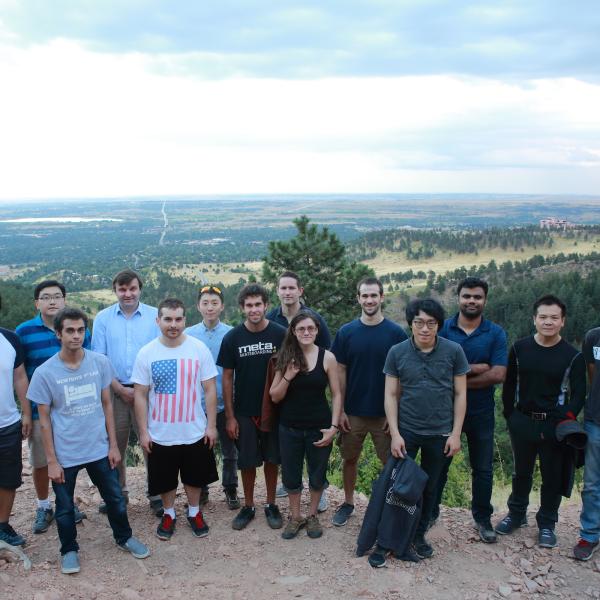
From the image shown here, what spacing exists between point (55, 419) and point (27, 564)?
43.5 inches

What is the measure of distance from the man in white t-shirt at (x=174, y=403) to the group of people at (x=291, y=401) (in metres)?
0.01

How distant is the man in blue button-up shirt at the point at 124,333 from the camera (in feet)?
15.5

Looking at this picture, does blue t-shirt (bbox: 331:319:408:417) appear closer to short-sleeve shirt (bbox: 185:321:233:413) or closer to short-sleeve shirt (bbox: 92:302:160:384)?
short-sleeve shirt (bbox: 185:321:233:413)

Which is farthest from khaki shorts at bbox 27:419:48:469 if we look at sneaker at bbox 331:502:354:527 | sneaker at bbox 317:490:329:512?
sneaker at bbox 331:502:354:527

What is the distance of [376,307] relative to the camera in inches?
173

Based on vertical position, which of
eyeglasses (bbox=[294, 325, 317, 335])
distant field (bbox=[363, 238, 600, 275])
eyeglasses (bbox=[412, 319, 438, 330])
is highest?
eyeglasses (bbox=[412, 319, 438, 330])

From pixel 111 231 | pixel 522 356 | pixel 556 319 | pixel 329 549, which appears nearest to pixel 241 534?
pixel 329 549

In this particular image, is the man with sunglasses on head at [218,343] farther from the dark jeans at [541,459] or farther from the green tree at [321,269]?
the green tree at [321,269]

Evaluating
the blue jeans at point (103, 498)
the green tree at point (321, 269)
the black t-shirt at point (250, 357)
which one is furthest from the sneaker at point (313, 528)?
the green tree at point (321, 269)

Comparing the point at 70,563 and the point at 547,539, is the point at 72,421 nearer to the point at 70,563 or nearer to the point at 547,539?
the point at 70,563

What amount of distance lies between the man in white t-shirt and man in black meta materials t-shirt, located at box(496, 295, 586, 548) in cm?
243

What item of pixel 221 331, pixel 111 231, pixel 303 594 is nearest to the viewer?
pixel 303 594

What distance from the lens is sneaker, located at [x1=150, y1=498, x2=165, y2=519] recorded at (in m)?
4.90

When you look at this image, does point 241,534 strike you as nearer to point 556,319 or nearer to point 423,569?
point 423,569
